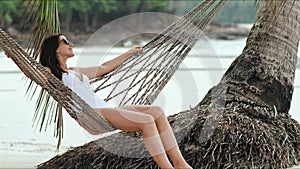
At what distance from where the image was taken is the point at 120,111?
2.77 m

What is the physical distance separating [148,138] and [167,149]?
3.5 inches

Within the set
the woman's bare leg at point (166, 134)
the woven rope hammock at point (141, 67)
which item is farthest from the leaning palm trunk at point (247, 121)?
the woman's bare leg at point (166, 134)

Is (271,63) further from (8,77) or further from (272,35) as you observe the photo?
(8,77)

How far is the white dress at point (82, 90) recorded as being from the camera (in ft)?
9.45

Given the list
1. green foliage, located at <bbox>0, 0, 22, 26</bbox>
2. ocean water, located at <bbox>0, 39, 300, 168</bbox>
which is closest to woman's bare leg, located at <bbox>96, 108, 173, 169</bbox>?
ocean water, located at <bbox>0, 39, 300, 168</bbox>

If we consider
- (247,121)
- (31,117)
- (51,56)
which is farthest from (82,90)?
(31,117)

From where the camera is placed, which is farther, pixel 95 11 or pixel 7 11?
pixel 95 11

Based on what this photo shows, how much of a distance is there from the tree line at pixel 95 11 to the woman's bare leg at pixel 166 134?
10511mm

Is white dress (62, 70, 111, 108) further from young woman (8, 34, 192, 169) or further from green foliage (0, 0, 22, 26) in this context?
green foliage (0, 0, 22, 26)

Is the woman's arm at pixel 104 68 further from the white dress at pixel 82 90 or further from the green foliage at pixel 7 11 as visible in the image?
the green foliage at pixel 7 11

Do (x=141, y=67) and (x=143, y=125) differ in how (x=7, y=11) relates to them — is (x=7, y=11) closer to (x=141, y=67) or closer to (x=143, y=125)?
(x=141, y=67)

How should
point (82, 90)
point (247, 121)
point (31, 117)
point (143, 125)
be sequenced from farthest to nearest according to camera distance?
point (31, 117) → point (247, 121) → point (82, 90) → point (143, 125)

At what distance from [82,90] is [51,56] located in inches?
7.7

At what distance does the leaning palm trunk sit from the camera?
3.09 metres
